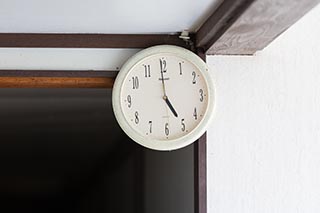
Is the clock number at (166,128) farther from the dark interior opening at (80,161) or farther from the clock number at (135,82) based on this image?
the dark interior opening at (80,161)

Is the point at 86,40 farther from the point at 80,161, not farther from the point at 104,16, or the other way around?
the point at 80,161

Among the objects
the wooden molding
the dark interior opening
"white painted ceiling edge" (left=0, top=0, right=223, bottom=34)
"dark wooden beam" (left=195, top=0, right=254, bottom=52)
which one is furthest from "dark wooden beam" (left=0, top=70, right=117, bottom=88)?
the dark interior opening

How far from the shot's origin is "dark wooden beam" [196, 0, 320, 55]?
1.22 metres

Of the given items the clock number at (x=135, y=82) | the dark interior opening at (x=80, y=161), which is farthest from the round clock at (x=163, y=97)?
the dark interior opening at (x=80, y=161)

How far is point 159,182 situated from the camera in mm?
2613

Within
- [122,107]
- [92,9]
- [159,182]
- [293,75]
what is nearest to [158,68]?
[122,107]

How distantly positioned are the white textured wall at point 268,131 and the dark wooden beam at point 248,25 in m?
0.08

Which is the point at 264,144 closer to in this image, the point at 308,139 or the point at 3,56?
the point at 308,139

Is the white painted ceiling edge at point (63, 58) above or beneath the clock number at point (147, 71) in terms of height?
above

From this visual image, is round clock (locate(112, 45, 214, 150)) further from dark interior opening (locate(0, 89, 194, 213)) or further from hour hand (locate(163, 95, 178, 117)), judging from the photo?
dark interior opening (locate(0, 89, 194, 213))

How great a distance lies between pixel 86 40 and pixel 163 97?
0.26m

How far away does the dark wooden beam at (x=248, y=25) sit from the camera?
1216mm

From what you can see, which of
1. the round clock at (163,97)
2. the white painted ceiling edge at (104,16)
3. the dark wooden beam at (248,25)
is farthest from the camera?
the round clock at (163,97)

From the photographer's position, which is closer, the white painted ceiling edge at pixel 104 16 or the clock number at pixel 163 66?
the white painted ceiling edge at pixel 104 16
